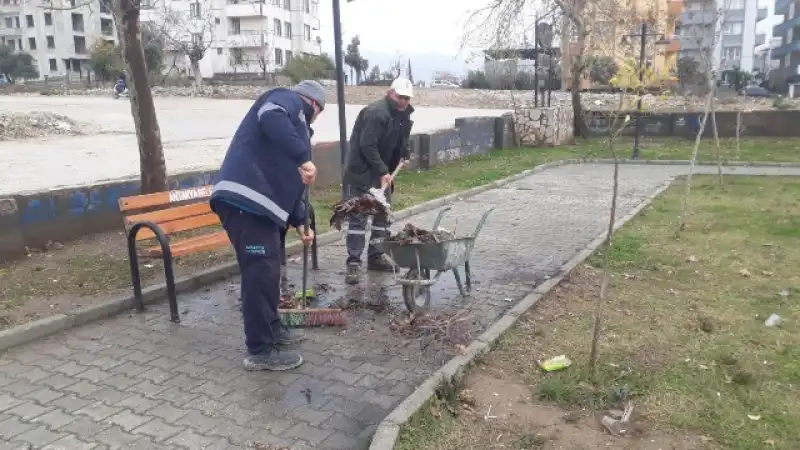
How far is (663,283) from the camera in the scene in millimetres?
6266

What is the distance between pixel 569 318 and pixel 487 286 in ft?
3.61

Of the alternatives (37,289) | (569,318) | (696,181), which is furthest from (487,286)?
(696,181)

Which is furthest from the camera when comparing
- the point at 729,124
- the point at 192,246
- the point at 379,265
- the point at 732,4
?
the point at 732,4

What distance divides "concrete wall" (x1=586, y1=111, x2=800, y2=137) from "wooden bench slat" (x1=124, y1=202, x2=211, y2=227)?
16316 mm

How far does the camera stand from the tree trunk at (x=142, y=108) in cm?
776

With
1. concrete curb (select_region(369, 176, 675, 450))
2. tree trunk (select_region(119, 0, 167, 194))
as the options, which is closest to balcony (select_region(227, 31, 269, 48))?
tree trunk (select_region(119, 0, 167, 194))

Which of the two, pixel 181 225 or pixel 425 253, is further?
pixel 181 225

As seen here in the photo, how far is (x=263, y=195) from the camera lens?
428 cm

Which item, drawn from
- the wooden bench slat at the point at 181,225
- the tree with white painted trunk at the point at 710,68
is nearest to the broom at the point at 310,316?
the wooden bench slat at the point at 181,225

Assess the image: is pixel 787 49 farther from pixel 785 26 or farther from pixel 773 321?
pixel 773 321

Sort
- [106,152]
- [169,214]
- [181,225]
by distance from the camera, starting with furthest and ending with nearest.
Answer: [106,152] < [181,225] < [169,214]

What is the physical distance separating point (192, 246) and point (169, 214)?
0.40 m

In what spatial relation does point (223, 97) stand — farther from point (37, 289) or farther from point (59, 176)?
point (37, 289)

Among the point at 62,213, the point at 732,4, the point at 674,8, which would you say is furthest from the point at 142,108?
the point at 732,4
